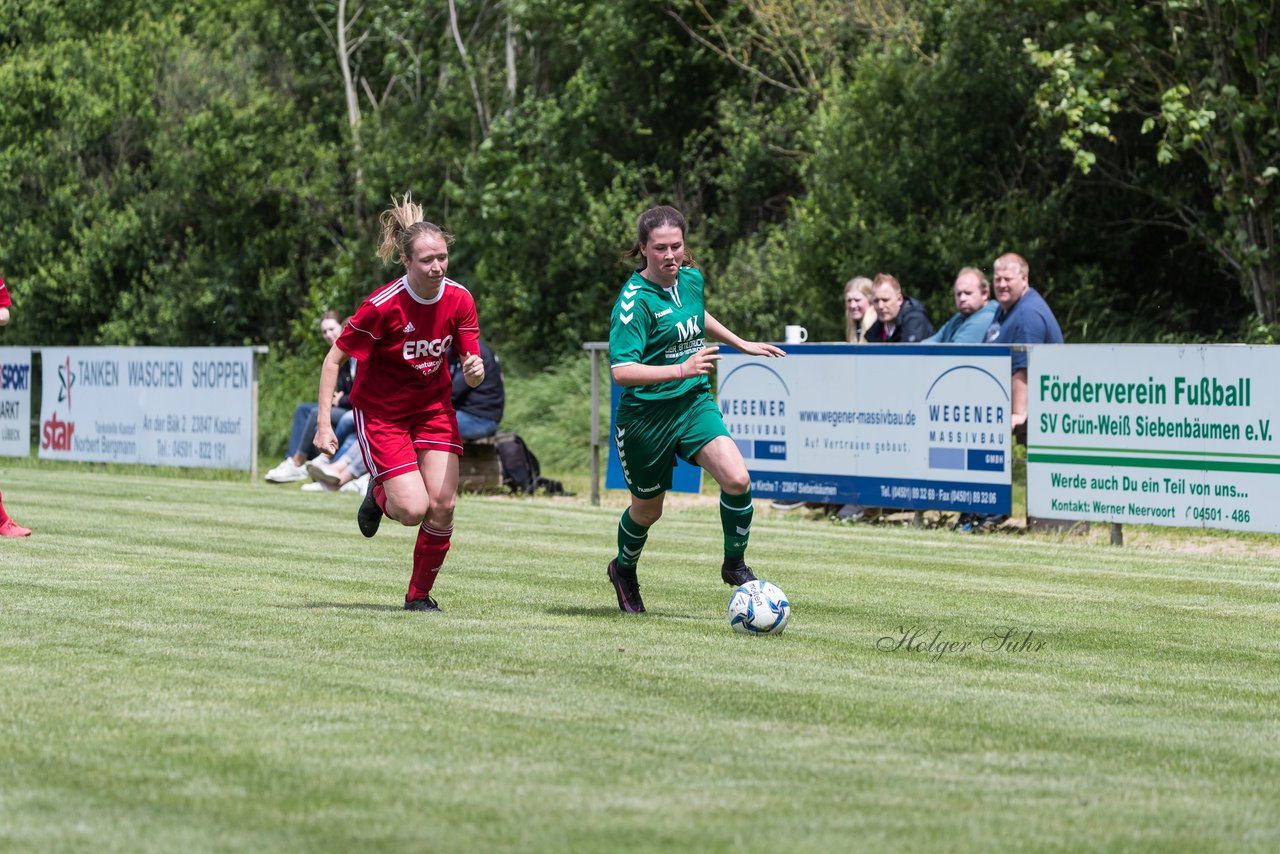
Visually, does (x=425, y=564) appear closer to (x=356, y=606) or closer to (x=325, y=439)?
(x=356, y=606)

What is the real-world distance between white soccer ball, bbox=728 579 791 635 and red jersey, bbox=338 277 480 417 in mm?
1723

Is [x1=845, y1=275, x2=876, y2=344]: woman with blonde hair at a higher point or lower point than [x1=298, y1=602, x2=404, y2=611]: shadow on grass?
higher

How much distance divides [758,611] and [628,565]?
110 cm

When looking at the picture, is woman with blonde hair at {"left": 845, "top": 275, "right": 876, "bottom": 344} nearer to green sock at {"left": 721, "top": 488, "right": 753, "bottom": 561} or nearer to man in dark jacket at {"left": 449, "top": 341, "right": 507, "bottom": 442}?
man in dark jacket at {"left": 449, "top": 341, "right": 507, "bottom": 442}

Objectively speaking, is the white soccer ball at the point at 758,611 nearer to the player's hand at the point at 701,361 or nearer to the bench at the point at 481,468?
the player's hand at the point at 701,361

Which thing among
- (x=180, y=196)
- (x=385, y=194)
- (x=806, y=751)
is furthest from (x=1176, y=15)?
(x=180, y=196)

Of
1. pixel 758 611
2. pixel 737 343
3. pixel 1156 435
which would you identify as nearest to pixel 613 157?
pixel 1156 435

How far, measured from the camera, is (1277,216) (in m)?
20.0

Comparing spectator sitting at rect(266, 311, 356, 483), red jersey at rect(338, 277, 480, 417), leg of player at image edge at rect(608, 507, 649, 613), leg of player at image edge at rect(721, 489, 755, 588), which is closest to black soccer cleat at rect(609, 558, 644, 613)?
leg of player at image edge at rect(608, 507, 649, 613)

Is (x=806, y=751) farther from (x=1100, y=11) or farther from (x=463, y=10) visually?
(x=463, y=10)

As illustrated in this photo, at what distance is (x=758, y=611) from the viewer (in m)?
8.72

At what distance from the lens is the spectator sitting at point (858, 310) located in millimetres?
17094

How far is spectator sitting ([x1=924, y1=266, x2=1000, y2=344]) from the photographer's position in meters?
15.8

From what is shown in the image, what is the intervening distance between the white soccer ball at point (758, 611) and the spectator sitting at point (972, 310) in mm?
7295
